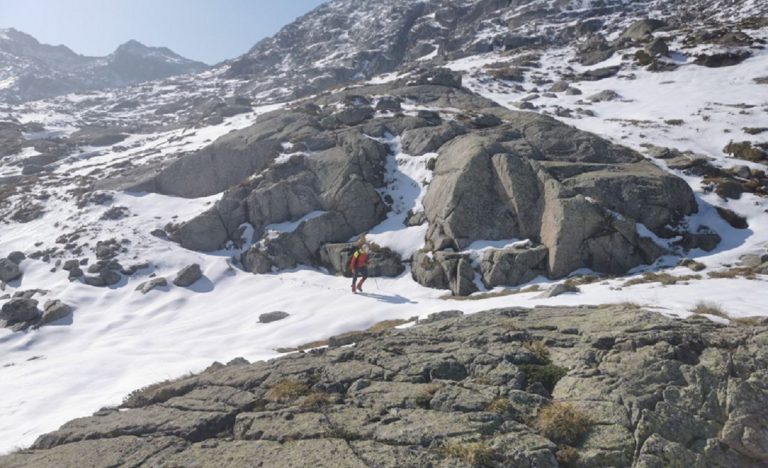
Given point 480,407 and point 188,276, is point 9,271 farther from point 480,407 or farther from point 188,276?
point 480,407

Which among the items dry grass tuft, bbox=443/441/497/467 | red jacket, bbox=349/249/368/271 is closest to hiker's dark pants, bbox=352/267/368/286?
red jacket, bbox=349/249/368/271

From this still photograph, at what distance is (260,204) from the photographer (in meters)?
29.4

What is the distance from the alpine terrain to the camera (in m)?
6.79

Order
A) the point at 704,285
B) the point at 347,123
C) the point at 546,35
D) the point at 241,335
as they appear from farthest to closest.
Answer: the point at 546,35 → the point at 347,123 → the point at 241,335 → the point at 704,285

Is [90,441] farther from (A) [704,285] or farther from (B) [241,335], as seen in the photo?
(A) [704,285]

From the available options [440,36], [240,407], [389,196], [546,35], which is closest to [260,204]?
[389,196]

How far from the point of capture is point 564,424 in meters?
6.36

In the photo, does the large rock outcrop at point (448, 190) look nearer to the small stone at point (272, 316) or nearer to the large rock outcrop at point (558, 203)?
the large rock outcrop at point (558, 203)

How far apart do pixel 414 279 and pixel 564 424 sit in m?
16.3

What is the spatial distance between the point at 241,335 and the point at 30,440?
25.7ft

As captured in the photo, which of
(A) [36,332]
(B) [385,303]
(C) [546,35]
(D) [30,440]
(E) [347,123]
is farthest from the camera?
(C) [546,35]

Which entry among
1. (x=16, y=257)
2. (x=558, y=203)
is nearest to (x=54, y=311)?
(x=16, y=257)

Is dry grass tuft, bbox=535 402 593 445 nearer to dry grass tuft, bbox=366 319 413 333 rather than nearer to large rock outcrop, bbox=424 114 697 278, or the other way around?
dry grass tuft, bbox=366 319 413 333

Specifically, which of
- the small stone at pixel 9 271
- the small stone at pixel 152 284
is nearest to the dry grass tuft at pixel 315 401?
the small stone at pixel 152 284
